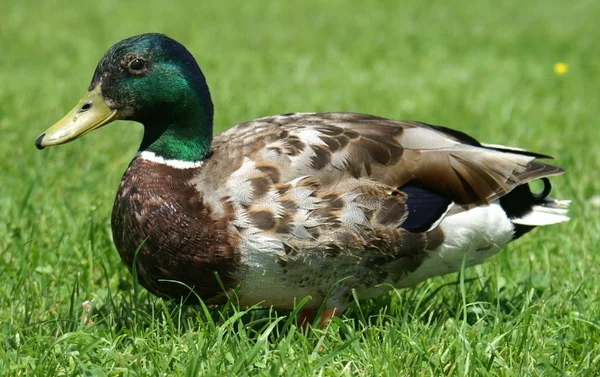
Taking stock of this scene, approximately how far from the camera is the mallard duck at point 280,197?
3.23m

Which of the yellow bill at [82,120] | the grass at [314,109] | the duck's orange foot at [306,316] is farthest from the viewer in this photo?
the duck's orange foot at [306,316]

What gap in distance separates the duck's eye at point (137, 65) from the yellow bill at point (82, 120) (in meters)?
0.14

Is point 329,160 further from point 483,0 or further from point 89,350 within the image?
point 483,0

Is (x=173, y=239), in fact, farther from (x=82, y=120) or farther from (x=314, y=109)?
(x=314, y=109)

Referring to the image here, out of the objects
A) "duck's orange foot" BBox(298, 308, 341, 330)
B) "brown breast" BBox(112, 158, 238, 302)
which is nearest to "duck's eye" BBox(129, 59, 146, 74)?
"brown breast" BBox(112, 158, 238, 302)

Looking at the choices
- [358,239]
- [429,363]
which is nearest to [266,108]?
[358,239]

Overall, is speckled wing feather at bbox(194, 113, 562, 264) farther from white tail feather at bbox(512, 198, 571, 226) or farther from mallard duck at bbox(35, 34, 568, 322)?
white tail feather at bbox(512, 198, 571, 226)

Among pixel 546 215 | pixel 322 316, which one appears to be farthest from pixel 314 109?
pixel 322 316

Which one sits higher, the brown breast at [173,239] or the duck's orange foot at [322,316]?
the brown breast at [173,239]

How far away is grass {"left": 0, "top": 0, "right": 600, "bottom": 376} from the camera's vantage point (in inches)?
117

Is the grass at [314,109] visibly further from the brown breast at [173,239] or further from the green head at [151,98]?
the green head at [151,98]

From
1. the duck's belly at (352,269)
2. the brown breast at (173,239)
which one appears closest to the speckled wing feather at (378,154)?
the duck's belly at (352,269)

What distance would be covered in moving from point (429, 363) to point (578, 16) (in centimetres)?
1184

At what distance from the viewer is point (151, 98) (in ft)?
11.3
